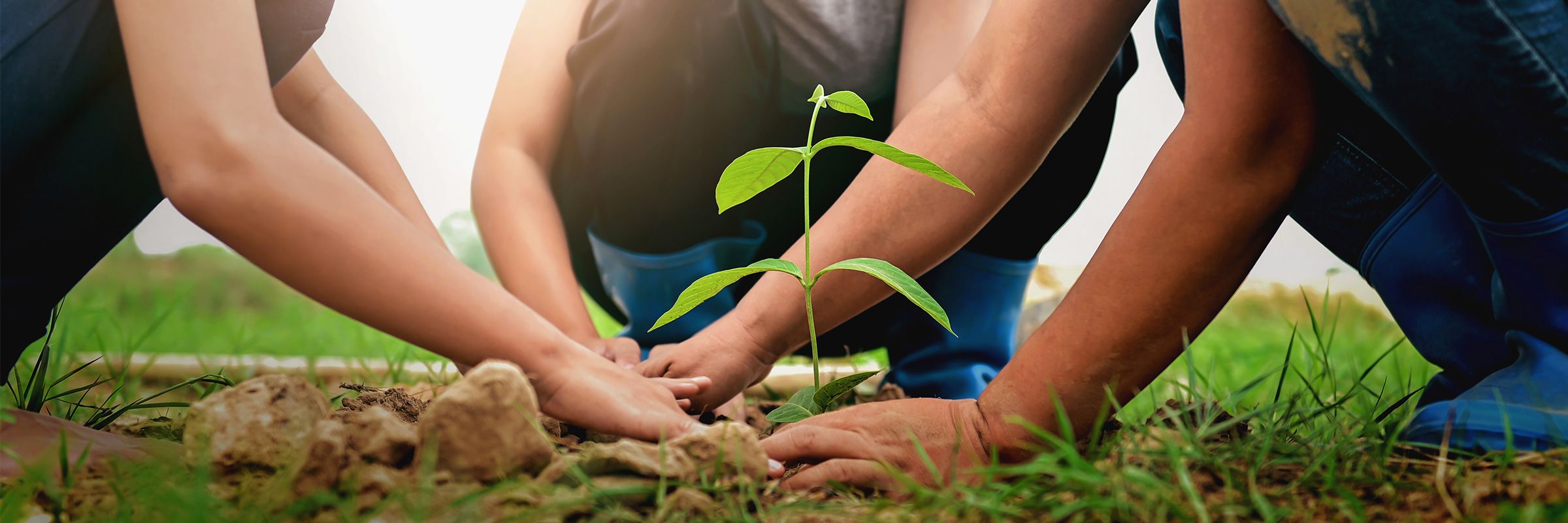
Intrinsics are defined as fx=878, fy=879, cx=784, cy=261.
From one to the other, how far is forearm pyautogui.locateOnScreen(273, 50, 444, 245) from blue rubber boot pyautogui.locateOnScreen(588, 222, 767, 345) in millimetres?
375

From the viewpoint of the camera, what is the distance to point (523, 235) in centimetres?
133

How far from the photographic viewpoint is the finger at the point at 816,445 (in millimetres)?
728

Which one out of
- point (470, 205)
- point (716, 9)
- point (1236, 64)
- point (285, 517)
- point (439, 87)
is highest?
point (716, 9)

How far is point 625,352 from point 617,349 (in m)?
0.02

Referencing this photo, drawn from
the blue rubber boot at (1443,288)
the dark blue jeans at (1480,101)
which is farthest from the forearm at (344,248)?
the blue rubber boot at (1443,288)

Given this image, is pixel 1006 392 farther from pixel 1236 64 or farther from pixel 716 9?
pixel 716 9

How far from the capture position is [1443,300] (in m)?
0.90

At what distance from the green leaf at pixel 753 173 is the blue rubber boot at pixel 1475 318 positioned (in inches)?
21.7

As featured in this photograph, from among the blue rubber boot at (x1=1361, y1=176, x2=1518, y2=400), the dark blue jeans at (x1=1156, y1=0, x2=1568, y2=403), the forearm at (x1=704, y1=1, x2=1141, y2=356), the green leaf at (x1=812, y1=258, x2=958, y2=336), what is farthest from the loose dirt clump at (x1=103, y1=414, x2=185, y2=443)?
the blue rubber boot at (x1=1361, y1=176, x2=1518, y2=400)

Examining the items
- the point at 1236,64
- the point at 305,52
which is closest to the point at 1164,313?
the point at 1236,64

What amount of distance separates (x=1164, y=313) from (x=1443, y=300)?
1.31 ft

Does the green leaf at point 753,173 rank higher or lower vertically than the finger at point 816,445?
higher

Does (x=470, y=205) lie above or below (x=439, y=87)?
below

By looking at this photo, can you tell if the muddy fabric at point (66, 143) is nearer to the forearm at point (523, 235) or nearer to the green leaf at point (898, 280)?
the forearm at point (523, 235)
